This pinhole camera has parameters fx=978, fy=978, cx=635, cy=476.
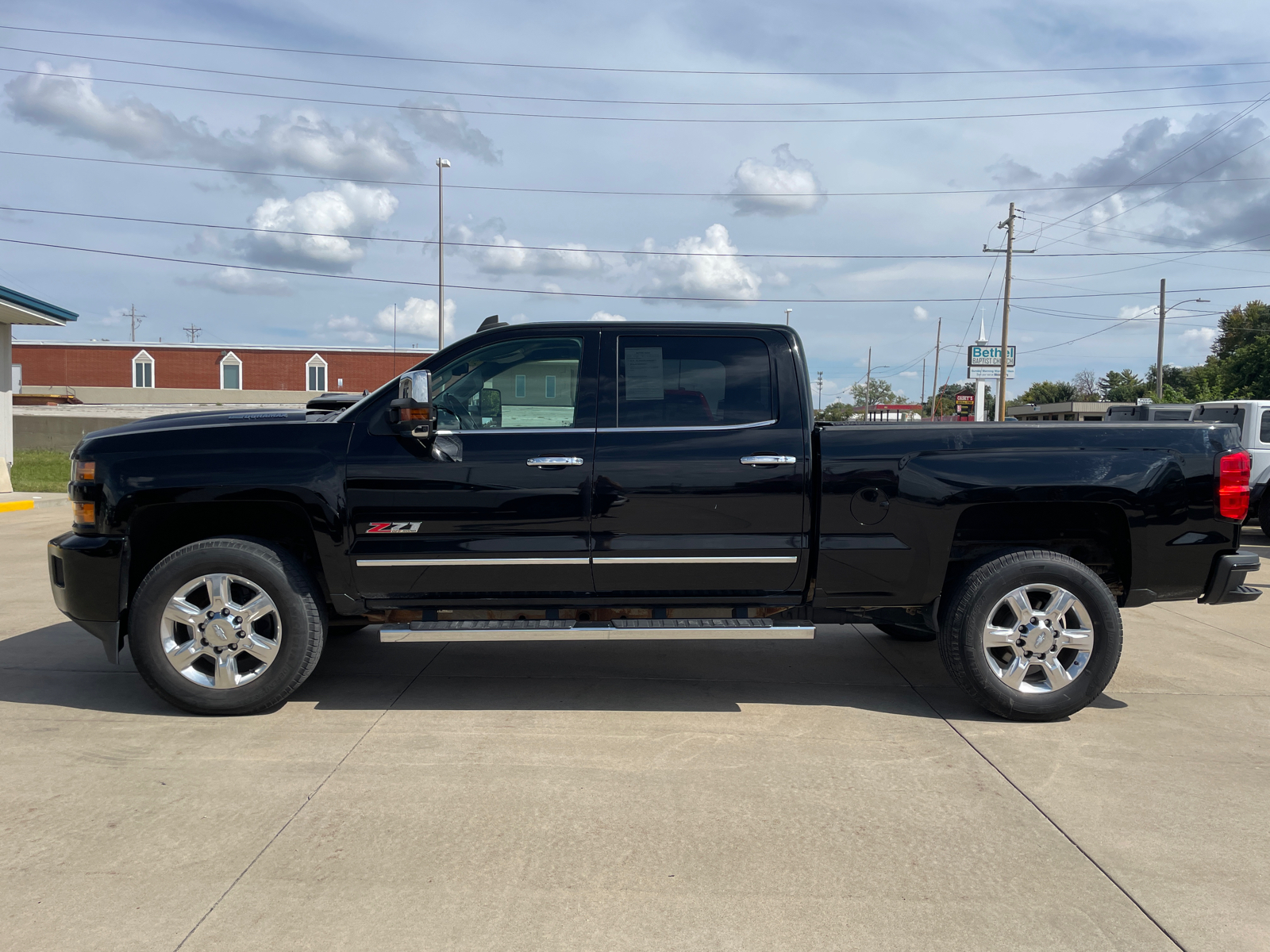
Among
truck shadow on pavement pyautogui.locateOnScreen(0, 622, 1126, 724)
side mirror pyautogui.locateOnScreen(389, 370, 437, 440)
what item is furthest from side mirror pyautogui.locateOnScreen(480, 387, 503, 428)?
truck shadow on pavement pyautogui.locateOnScreen(0, 622, 1126, 724)

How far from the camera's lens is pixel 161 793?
386 centimetres

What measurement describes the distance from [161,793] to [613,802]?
179cm

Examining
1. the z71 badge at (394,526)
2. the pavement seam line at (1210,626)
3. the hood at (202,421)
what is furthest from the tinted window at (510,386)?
the pavement seam line at (1210,626)

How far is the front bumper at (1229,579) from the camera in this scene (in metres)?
4.86

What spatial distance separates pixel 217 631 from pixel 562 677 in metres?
1.89

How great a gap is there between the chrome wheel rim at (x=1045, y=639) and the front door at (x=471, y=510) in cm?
206

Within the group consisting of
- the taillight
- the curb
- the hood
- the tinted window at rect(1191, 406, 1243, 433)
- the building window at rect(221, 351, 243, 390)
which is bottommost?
the curb

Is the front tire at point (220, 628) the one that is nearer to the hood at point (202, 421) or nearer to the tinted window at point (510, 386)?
the hood at point (202, 421)

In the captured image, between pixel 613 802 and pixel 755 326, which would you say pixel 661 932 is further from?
pixel 755 326

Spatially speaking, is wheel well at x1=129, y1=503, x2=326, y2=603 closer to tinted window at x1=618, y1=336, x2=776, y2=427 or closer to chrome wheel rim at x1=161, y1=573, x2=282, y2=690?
chrome wheel rim at x1=161, y1=573, x2=282, y2=690

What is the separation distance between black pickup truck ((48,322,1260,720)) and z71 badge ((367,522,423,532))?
1 centimetres

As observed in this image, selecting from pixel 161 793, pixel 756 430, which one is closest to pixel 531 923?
pixel 161 793

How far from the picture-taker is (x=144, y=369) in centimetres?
5638

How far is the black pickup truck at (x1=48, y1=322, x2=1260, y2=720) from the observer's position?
474cm
